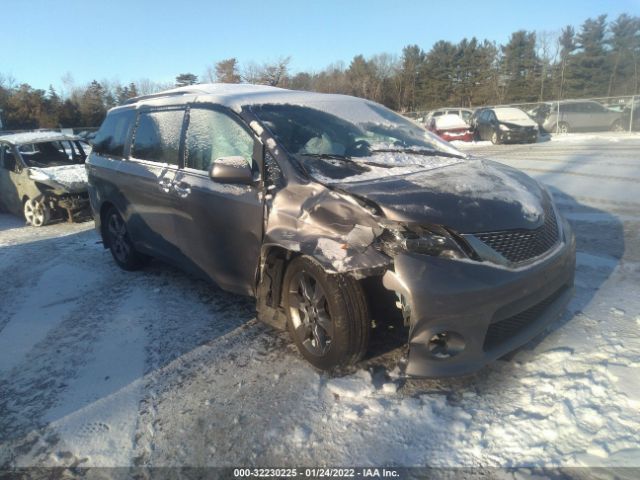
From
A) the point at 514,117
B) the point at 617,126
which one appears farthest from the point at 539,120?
the point at 514,117

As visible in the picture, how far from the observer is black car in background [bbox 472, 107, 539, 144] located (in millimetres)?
18266

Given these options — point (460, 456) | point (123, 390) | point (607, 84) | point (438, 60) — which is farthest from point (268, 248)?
point (438, 60)

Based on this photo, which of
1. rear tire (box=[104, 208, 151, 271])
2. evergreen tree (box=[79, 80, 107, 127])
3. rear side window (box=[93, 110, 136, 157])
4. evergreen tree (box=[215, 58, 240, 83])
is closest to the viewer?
rear side window (box=[93, 110, 136, 157])

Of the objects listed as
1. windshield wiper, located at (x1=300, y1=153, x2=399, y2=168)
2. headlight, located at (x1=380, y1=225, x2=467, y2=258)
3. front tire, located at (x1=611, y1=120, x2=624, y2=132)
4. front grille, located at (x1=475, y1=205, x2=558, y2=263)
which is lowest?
front tire, located at (x1=611, y1=120, x2=624, y2=132)

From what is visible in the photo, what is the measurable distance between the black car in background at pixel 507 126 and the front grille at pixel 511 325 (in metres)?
17.5

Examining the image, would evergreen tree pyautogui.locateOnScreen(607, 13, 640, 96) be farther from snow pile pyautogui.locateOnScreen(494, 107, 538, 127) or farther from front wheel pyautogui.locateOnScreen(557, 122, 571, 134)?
snow pile pyautogui.locateOnScreen(494, 107, 538, 127)

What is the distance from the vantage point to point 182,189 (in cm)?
382

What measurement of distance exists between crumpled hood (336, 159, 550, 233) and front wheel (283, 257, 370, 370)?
1.70 ft

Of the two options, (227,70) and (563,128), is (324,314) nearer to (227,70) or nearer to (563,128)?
(563,128)

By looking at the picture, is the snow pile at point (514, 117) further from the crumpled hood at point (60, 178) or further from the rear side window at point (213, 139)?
the rear side window at point (213, 139)

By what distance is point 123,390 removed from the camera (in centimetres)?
296

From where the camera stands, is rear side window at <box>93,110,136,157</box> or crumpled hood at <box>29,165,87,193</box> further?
crumpled hood at <box>29,165,87,193</box>

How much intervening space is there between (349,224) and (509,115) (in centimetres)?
1896

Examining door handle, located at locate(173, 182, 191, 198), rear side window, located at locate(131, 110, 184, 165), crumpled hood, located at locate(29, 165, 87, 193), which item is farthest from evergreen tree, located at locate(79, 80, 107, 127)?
door handle, located at locate(173, 182, 191, 198)
